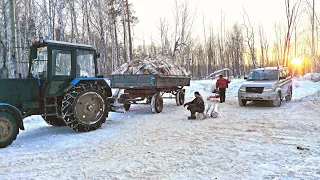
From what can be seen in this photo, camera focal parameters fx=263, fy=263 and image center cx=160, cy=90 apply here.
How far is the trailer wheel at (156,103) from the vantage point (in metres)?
11.1

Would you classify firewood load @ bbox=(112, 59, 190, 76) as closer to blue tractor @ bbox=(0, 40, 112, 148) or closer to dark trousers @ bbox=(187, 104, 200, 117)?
dark trousers @ bbox=(187, 104, 200, 117)

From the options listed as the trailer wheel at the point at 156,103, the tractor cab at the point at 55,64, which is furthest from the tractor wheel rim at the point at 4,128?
the trailer wheel at the point at 156,103

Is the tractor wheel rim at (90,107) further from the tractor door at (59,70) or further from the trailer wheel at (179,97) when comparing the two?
the trailer wheel at (179,97)

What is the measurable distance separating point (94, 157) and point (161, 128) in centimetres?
315

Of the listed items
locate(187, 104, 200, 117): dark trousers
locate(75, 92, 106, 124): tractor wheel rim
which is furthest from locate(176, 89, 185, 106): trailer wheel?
locate(75, 92, 106, 124): tractor wheel rim

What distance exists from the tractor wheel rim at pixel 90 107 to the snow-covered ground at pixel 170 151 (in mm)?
426

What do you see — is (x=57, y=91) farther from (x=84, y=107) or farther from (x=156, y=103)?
(x=156, y=103)

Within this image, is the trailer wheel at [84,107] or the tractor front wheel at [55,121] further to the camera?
the tractor front wheel at [55,121]

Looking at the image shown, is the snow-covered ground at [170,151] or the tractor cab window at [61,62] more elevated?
the tractor cab window at [61,62]

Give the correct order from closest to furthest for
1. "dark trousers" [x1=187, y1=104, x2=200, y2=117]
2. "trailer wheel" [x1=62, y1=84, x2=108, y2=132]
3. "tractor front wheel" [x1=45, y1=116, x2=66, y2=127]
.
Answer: "trailer wheel" [x1=62, y1=84, x2=108, y2=132] < "tractor front wheel" [x1=45, y1=116, x2=66, y2=127] < "dark trousers" [x1=187, y1=104, x2=200, y2=117]

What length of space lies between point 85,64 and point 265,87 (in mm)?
8369

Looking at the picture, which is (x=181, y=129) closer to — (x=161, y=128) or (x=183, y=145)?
(x=161, y=128)

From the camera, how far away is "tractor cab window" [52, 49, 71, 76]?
6.92m

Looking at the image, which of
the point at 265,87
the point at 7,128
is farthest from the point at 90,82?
the point at 265,87
